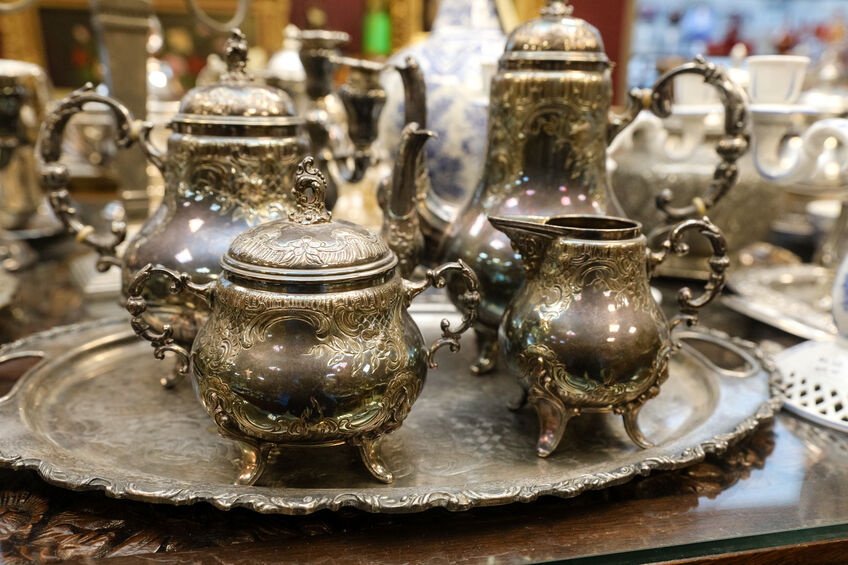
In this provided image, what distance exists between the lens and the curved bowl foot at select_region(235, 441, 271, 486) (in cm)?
75

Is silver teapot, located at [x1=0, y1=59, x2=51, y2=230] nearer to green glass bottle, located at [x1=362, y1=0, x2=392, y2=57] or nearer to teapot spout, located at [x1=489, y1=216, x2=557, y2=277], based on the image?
teapot spout, located at [x1=489, y1=216, x2=557, y2=277]

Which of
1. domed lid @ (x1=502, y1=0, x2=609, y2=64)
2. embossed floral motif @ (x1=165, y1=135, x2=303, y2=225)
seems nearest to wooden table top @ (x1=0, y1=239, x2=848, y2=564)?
embossed floral motif @ (x1=165, y1=135, x2=303, y2=225)

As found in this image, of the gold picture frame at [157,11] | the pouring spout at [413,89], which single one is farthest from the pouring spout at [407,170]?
the gold picture frame at [157,11]

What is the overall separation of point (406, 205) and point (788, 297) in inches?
37.3

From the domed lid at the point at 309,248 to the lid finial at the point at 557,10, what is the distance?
448 millimetres

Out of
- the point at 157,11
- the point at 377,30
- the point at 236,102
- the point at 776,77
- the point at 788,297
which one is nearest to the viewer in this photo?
the point at 236,102

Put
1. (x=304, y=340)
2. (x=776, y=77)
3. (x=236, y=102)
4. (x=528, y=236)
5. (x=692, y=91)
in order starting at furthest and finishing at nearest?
(x=692, y=91) → (x=776, y=77) → (x=236, y=102) → (x=528, y=236) → (x=304, y=340)

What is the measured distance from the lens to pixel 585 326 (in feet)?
2.63

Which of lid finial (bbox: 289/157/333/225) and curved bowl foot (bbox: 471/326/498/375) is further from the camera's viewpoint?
curved bowl foot (bbox: 471/326/498/375)

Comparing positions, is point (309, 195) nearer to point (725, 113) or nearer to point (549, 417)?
point (549, 417)

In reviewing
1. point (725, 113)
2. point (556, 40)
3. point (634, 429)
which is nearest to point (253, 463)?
point (634, 429)

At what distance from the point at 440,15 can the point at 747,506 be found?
126cm

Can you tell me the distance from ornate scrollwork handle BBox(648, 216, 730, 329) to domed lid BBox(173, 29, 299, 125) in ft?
1.69

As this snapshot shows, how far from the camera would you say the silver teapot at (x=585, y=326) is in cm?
80
